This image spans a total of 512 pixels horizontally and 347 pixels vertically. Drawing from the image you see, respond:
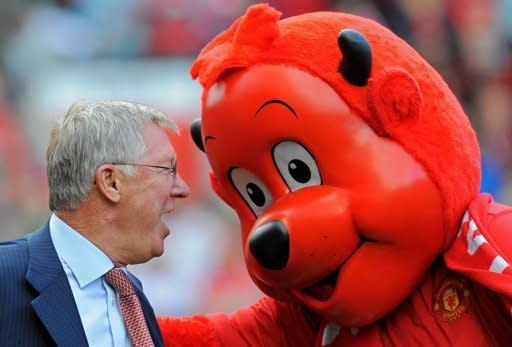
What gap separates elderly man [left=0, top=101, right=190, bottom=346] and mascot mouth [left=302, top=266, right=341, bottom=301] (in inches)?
17.0

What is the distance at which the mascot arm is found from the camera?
9.83 feet

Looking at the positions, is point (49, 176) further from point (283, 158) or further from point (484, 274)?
point (484, 274)

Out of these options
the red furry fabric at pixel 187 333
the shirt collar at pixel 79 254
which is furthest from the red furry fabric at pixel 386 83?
the red furry fabric at pixel 187 333

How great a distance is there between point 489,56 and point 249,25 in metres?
5.89

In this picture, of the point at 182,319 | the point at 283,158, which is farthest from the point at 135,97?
the point at 283,158

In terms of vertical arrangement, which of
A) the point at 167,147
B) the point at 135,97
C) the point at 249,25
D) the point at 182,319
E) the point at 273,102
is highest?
the point at 249,25

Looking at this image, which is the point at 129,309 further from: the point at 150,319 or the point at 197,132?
the point at 197,132

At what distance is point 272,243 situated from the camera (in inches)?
98.0

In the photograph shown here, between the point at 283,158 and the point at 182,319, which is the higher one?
the point at 283,158

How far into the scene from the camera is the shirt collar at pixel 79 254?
2633 millimetres

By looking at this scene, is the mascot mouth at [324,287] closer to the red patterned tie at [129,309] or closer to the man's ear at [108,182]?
the red patterned tie at [129,309]

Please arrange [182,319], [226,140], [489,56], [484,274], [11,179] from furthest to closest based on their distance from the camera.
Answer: [489,56] → [11,179] → [182,319] → [226,140] → [484,274]

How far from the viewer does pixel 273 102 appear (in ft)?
8.53

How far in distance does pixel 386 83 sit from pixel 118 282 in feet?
2.77
